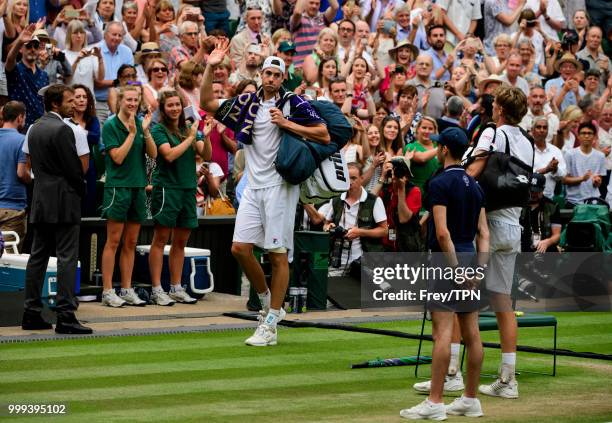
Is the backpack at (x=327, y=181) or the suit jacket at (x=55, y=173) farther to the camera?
the backpack at (x=327, y=181)

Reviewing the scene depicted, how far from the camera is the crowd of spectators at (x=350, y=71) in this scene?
16.7 m

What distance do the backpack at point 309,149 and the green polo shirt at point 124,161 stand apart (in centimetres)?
264

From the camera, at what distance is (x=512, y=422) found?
9.03 meters

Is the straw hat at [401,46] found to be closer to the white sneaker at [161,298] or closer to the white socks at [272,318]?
the white sneaker at [161,298]

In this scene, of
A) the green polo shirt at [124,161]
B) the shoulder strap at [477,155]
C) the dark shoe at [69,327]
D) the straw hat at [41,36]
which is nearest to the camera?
the shoulder strap at [477,155]

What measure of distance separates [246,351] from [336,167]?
2.01m

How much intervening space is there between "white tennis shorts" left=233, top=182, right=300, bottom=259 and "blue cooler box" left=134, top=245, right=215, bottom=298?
3.36 m

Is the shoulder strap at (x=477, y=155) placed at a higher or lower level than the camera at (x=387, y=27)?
lower

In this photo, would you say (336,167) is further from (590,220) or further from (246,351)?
(590,220)

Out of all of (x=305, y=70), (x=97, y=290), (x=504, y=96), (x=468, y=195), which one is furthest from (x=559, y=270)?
(x=468, y=195)

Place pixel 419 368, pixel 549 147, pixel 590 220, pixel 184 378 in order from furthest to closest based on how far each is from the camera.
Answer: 1. pixel 549 147
2. pixel 590 220
3. pixel 419 368
4. pixel 184 378

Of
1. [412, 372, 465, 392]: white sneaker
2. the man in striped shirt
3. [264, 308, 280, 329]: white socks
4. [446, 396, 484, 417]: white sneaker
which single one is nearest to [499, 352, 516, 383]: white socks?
[412, 372, 465, 392]: white sneaker

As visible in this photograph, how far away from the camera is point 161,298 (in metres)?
15.0

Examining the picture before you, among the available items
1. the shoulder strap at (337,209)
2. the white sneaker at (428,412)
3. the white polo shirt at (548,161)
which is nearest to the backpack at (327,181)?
the shoulder strap at (337,209)
